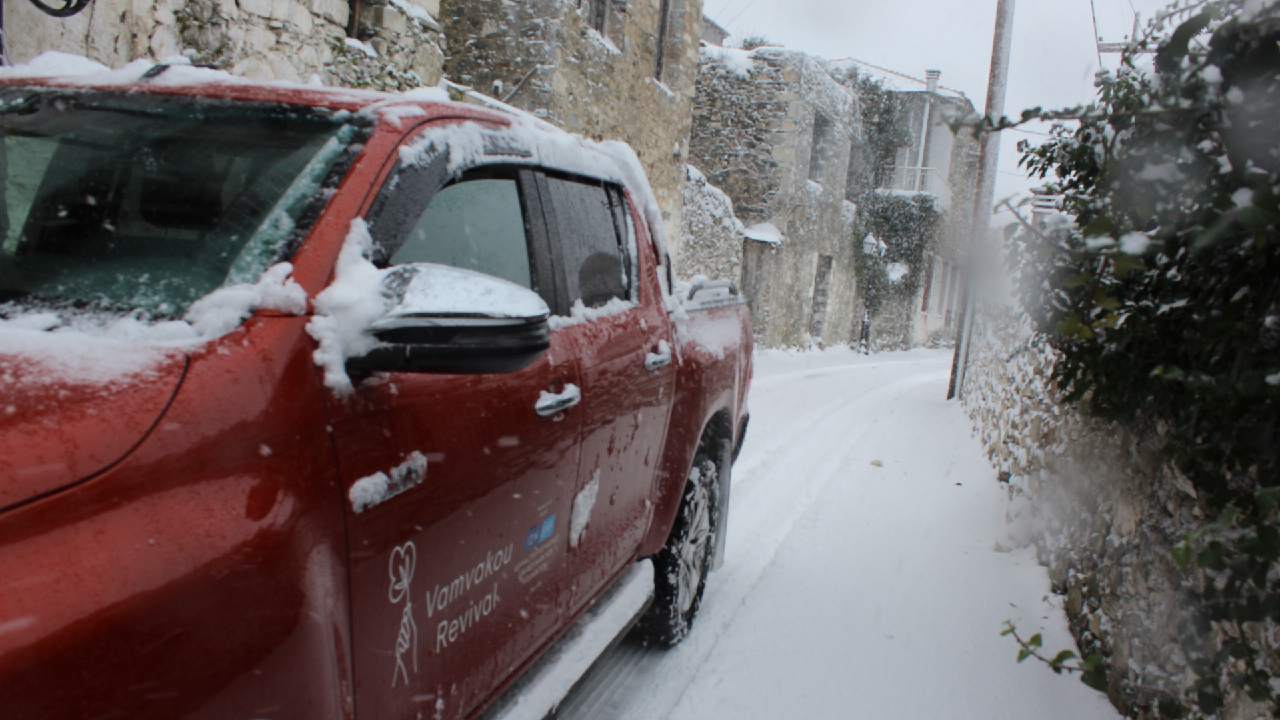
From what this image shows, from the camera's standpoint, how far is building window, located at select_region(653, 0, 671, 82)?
12789 mm

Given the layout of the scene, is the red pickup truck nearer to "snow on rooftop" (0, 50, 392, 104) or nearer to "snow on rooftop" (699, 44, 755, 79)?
"snow on rooftop" (0, 50, 392, 104)

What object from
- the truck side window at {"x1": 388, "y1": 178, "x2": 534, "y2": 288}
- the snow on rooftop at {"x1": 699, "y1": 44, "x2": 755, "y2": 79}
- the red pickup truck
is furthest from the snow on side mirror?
the snow on rooftop at {"x1": 699, "y1": 44, "x2": 755, "y2": 79}

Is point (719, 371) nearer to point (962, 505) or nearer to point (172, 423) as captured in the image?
point (172, 423)

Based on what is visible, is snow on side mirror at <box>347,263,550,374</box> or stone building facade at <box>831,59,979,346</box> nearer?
snow on side mirror at <box>347,263,550,374</box>

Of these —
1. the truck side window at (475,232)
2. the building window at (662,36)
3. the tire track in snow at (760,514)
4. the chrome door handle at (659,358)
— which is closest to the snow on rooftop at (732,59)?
the building window at (662,36)

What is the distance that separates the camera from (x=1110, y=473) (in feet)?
10.2

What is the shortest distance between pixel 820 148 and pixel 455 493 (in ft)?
65.0

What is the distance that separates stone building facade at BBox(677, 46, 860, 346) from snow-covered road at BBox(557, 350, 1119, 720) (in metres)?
10.6

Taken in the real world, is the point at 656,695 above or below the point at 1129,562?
below

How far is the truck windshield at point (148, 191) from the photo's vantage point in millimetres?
1441

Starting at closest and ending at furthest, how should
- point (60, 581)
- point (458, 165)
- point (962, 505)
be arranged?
point (60, 581)
point (458, 165)
point (962, 505)

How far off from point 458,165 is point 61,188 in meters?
0.82

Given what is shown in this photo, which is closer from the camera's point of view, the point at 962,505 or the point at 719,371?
the point at 719,371

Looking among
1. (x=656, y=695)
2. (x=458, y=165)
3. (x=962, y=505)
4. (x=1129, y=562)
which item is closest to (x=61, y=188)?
(x=458, y=165)
